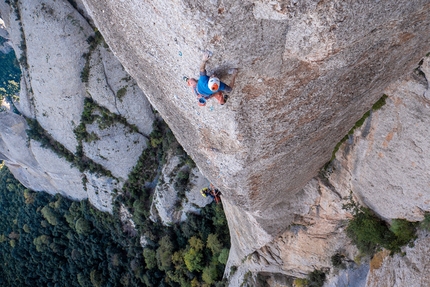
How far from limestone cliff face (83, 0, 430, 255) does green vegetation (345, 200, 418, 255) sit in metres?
2.28

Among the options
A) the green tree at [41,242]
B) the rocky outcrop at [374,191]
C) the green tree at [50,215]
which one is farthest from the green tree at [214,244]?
the green tree at [41,242]

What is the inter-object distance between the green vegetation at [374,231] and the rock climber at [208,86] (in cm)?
525

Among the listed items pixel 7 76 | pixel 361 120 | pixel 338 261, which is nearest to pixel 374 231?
pixel 338 261

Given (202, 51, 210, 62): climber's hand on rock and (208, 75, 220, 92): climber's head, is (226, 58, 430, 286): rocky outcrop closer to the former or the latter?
(208, 75, 220, 92): climber's head

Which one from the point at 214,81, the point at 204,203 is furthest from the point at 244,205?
the point at 204,203

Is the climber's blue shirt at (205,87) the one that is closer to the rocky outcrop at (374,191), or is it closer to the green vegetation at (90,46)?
the rocky outcrop at (374,191)

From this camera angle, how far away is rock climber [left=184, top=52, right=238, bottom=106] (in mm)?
3777

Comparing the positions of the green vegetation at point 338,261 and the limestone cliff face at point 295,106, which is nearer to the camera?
the limestone cliff face at point 295,106

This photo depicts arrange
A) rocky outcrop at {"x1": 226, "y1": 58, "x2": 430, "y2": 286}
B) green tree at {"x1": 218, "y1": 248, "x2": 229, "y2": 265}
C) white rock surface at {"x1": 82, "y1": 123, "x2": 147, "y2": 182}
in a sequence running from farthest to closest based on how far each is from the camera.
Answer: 1. white rock surface at {"x1": 82, "y1": 123, "x2": 147, "y2": 182}
2. green tree at {"x1": 218, "y1": 248, "x2": 229, "y2": 265}
3. rocky outcrop at {"x1": 226, "y1": 58, "x2": 430, "y2": 286}

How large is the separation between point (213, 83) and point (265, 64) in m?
0.82

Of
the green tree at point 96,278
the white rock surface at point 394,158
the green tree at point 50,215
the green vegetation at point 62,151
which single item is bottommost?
the green tree at point 96,278

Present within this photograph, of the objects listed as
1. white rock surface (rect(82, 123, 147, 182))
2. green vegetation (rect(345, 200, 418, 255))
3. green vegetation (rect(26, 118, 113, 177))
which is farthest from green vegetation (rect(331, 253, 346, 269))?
green vegetation (rect(26, 118, 113, 177))

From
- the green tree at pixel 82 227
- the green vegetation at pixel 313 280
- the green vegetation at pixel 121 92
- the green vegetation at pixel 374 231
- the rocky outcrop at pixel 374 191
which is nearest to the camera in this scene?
the rocky outcrop at pixel 374 191

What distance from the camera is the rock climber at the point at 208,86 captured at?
3.78 meters
